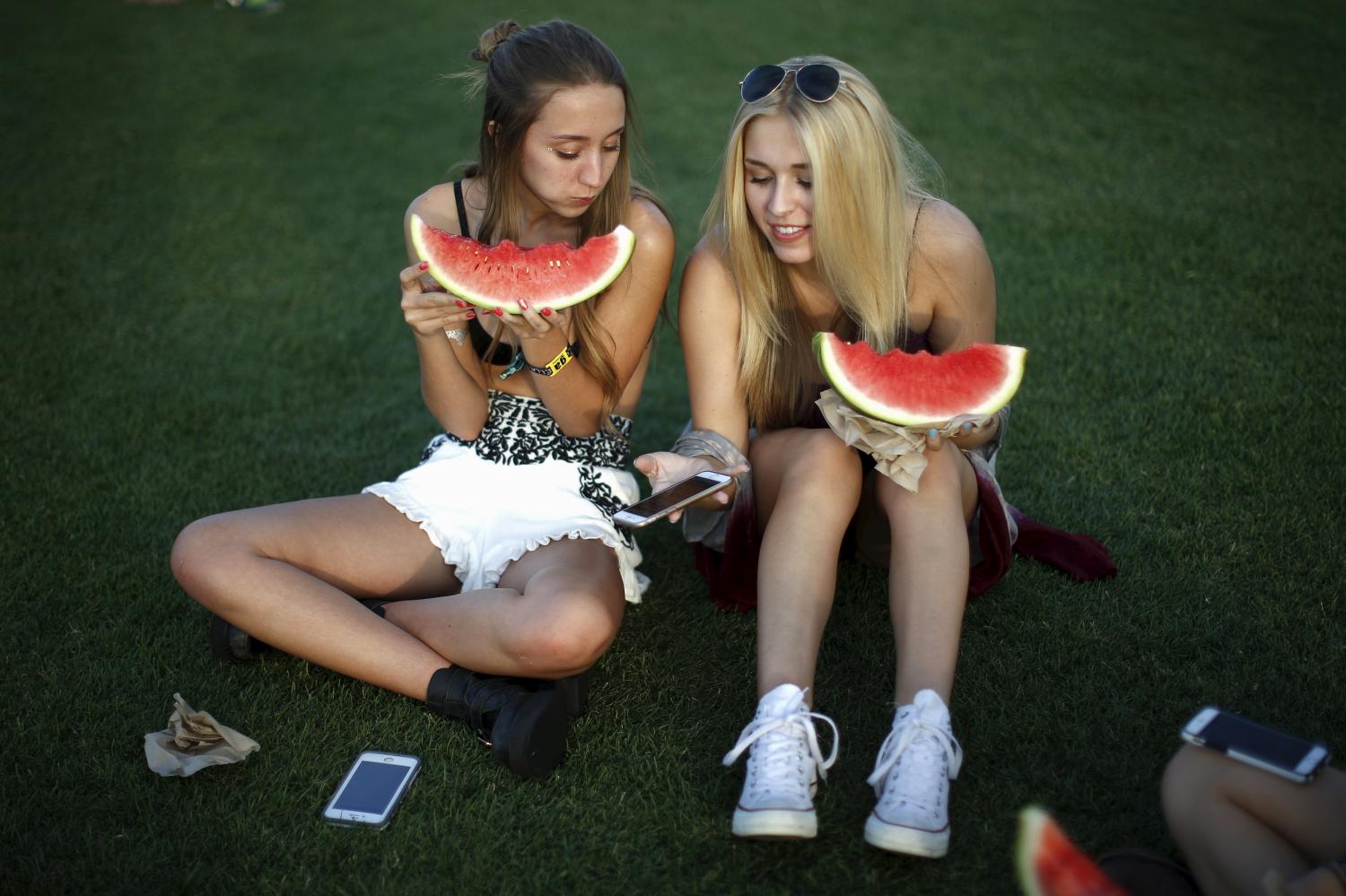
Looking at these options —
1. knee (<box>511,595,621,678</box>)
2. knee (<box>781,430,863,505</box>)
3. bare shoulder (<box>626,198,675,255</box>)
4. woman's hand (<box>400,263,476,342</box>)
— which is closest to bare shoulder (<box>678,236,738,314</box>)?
bare shoulder (<box>626,198,675,255</box>)

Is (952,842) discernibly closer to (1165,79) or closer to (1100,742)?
(1100,742)

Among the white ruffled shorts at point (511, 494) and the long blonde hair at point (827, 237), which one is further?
the white ruffled shorts at point (511, 494)

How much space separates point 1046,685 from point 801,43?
24.4 ft

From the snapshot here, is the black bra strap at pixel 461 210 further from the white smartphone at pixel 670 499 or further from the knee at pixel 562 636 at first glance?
the knee at pixel 562 636

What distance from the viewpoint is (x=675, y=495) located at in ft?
9.77

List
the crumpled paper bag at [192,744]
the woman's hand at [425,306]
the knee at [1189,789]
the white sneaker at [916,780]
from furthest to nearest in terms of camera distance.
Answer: the woman's hand at [425,306] → the crumpled paper bag at [192,744] → the white sneaker at [916,780] → the knee at [1189,789]

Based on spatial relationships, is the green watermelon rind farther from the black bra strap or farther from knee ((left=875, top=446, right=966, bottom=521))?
the black bra strap

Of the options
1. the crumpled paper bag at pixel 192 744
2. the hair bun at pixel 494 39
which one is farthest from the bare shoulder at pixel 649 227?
the crumpled paper bag at pixel 192 744

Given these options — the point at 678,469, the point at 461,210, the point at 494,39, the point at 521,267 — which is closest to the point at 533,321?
the point at 521,267

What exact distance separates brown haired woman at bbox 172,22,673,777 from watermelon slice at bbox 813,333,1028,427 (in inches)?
29.7

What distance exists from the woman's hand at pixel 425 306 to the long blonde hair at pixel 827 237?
2.62 ft

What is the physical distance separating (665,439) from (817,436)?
170 centimetres

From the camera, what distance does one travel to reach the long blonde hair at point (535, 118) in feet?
10.2

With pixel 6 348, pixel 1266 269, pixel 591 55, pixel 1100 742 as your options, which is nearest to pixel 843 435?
pixel 1100 742
